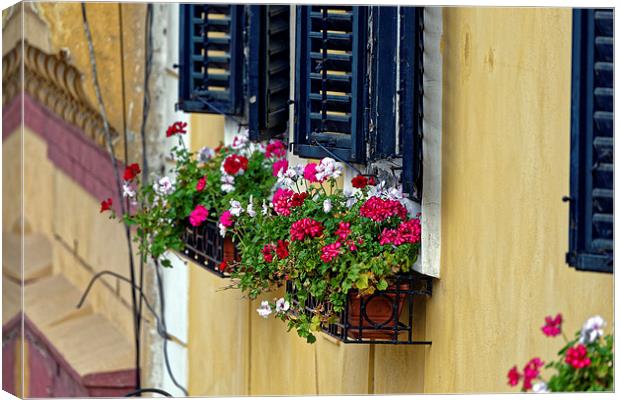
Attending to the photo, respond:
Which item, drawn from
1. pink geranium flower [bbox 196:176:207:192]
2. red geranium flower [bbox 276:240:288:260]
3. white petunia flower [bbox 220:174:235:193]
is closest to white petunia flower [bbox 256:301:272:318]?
red geranium flower [bbox 276:240:288:260]

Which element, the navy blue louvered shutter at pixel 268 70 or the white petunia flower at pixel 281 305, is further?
the navy blue louvered shutter at pixel 268 70

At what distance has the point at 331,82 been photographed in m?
4.40

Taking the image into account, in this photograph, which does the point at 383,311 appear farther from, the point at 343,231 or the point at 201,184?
the point at 201,184

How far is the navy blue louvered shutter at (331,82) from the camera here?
4281 mm

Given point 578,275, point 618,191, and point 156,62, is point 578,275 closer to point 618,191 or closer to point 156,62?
point 618,191

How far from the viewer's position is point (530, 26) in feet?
12.2

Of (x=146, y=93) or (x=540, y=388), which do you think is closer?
(x=540, y=388)

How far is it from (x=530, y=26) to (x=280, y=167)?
120 cm

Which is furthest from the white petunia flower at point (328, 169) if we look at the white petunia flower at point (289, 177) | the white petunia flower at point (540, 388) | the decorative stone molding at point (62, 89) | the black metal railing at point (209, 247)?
the decorative stone molding at point (62, 89)

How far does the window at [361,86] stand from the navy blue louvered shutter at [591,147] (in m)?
0.64

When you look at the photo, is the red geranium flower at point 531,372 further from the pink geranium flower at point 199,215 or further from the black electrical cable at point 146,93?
the black electrical cable at point 146,93

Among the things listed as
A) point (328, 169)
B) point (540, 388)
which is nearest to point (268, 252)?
point (328, 169)

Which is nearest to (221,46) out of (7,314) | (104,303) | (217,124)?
(217,124)

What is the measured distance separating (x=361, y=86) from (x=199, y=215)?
0.87 metres
